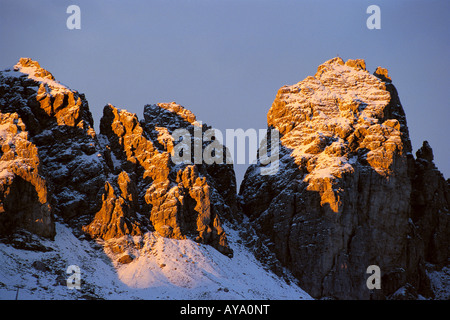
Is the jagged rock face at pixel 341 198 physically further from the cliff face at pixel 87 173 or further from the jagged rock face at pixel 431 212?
the cliff face at pixel 87 173

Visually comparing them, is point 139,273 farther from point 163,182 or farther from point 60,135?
point 60,135

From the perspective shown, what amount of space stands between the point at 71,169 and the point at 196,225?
2870cm

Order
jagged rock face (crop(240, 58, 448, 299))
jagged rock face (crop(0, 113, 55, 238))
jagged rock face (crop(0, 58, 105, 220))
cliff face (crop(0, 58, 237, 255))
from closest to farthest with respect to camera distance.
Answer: jagged rock face (crop(0, 113, 55, 238)) < cliff face (crop(0, 58, 237, 255)) < jagged rock face (crop(0, 58, 105, 220)) < jagged rock face (crop(240, 58, 448, 299))

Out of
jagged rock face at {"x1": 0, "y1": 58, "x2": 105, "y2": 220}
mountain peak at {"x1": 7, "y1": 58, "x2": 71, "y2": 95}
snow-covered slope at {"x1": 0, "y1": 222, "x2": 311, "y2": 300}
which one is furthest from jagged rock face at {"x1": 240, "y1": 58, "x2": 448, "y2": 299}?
mountain peak at {"x1": 7, "y1": 58, "x2": 71, "y2": 95}

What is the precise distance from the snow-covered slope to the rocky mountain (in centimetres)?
36

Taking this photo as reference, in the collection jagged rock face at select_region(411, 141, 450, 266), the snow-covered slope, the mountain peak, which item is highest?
the mountain peak

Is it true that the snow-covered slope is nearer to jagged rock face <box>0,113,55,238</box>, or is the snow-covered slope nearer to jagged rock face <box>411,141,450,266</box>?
jagged rock face <box>0,113,55,238</box>

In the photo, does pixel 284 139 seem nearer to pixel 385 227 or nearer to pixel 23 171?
pixel 385 227

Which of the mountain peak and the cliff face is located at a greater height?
the mountain peak

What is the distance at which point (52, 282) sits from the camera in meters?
116

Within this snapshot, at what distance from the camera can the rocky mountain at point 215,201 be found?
128875mm

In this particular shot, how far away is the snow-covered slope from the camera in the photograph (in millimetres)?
114500

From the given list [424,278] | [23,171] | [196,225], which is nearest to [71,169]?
[23,171]
